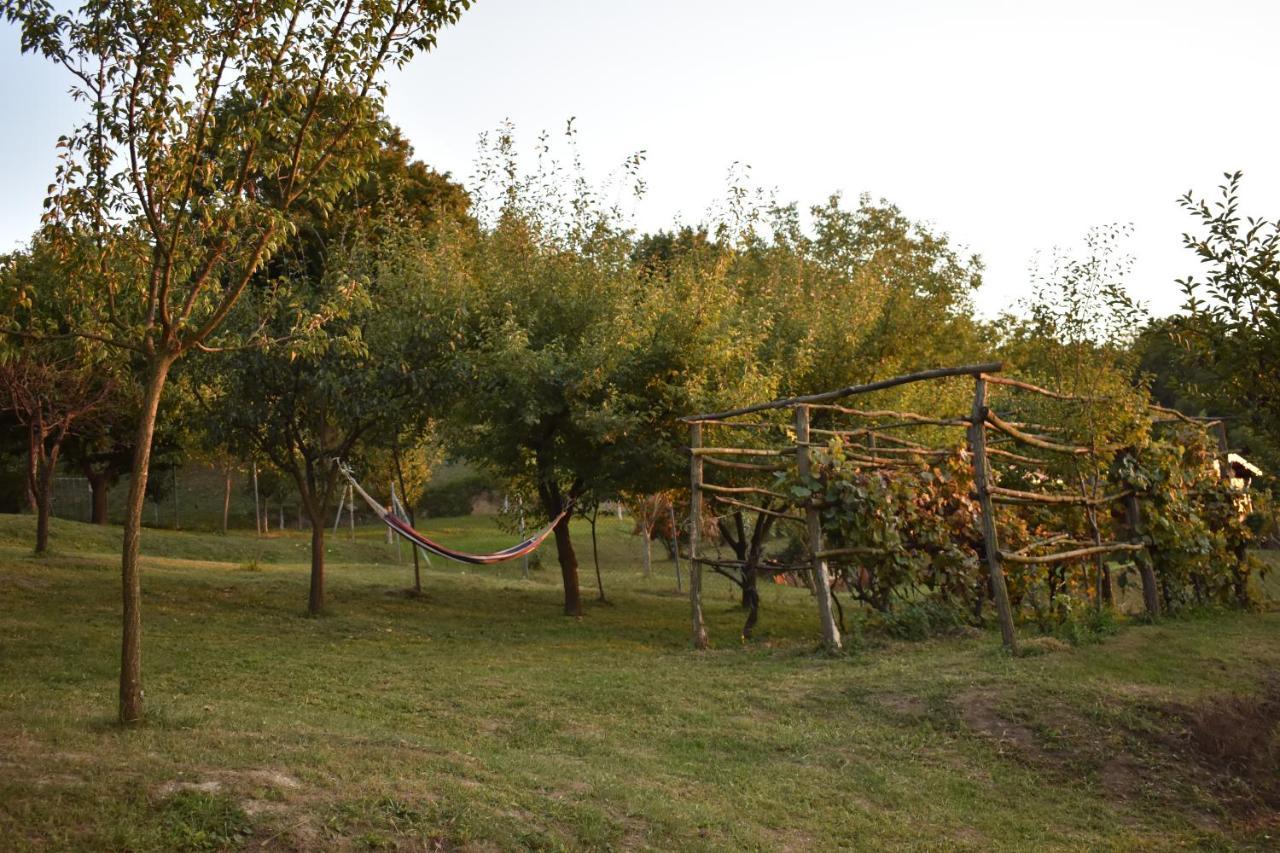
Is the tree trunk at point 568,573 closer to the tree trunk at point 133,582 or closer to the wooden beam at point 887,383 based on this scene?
the wooden beam at point 887,383

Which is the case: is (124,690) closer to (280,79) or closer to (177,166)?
(177,166)

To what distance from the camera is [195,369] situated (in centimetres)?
1172

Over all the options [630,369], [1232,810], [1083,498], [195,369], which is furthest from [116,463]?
[1232,810]

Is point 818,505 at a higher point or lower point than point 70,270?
lower

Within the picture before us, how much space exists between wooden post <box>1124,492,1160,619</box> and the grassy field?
51 centimetres

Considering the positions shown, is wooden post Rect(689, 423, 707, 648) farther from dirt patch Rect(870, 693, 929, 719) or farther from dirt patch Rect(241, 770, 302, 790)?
dirt patch Rect(241, 770, 302, 790)

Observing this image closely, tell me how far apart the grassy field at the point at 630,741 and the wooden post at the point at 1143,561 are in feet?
1.68

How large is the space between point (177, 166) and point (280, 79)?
2.40ft

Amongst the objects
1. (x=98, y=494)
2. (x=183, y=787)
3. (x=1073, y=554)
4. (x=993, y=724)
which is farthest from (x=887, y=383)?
(x=98, y=494)

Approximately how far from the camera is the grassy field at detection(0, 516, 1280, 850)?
455 centimetres

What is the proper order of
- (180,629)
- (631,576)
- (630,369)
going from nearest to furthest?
(180,629) → (630,369) → (631,576)

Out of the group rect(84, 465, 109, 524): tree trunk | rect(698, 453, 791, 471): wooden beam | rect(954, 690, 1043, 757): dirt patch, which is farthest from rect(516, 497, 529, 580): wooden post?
rect(84, 465, 109, 524): tree trunk

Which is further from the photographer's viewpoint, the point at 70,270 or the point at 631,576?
the point at 631,576

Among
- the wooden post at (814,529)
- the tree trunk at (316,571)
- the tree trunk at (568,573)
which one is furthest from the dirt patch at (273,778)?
the tree trunk at (568,573)
